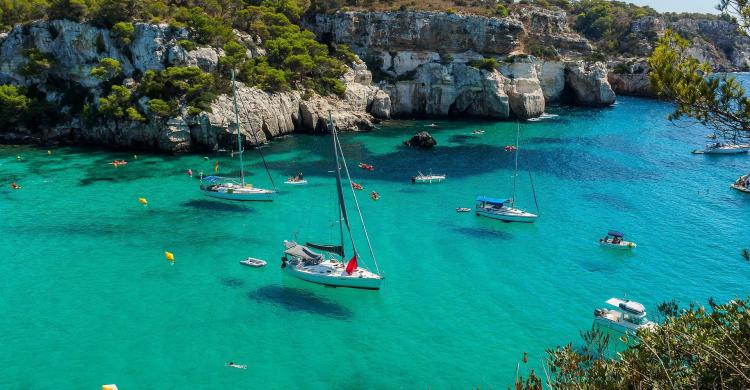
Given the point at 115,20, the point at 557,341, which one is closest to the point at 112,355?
the point at 557,341

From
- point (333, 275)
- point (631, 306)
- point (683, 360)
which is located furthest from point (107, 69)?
point (683, 360)

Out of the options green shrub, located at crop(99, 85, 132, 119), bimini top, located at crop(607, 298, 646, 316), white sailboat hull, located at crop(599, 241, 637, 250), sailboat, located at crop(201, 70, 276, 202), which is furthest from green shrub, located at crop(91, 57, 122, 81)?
bimini top, located at crop(607, 298, 646, 316)

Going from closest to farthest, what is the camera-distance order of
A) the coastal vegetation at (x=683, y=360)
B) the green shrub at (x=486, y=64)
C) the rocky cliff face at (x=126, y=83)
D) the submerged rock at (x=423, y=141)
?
1. the coastal vegetation at (x=683, y=360)
2. the rocky cliff face at (x=126, y=83)
3. the submerged rock at (x=423, y=141)
4. the green shrub at (x=486, y=64)

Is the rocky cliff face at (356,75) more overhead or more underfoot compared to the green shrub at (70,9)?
more underfoot

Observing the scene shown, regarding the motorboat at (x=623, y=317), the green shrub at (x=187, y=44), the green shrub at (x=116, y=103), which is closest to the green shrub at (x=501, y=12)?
the green shrub at (x=187, y=44)

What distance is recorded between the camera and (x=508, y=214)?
157 feet

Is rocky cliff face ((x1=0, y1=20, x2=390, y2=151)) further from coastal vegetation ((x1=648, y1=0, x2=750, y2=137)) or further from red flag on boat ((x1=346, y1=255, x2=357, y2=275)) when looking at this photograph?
coastal vegetation ((x1=648, y1=0, x2=750, y2=137))

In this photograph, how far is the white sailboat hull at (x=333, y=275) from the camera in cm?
3484

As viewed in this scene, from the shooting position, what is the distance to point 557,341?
29172 millimetres

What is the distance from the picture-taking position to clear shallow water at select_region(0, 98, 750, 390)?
2792cm

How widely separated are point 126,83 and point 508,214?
5411 centimetres

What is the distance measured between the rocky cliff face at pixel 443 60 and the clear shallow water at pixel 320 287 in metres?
28.7

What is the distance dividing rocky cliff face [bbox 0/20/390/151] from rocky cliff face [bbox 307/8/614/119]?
2604 centimetres

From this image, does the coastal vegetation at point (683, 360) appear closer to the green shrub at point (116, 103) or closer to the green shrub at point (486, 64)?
the green shrub at point (116, 103)
